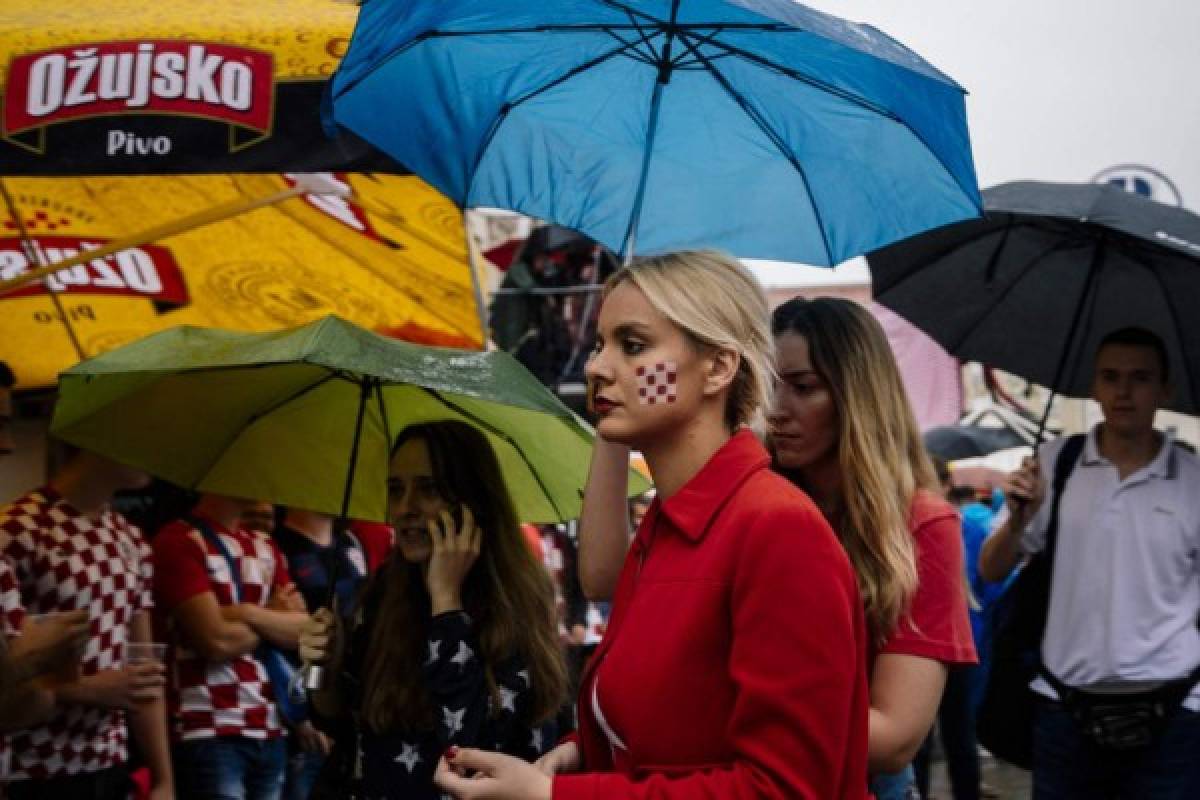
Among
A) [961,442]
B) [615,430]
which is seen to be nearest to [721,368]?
[615,430]

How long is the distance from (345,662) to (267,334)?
95cm

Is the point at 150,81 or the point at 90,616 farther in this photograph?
the point at 90,616

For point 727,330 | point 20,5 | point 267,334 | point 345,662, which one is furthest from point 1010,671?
point 20,5

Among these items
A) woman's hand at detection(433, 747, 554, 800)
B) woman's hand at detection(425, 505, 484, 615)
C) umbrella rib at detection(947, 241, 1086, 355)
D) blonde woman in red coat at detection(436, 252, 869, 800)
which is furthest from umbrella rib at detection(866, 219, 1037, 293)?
woman's hand at detection(433, 747, 554, 800)

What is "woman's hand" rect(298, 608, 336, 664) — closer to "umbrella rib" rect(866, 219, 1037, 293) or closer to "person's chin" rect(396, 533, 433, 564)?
"person's chin" rect(396, 533, 433, 564)

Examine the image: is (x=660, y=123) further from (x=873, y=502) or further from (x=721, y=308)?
(x=721, y=308)

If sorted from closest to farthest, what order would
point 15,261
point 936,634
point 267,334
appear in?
1. point 936,634
2. point 267,334
3. point 15,261

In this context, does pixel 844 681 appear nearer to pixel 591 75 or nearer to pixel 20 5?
pixel 591 75

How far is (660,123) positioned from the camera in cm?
491

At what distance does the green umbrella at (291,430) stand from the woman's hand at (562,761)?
1805 mm

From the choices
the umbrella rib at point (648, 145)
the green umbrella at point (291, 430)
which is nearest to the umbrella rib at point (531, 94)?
the umbrella rib at point (648, 145)

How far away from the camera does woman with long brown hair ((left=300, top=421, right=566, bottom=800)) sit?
4.45 metres

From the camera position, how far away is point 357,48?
4.88m

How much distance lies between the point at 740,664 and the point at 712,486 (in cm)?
37
